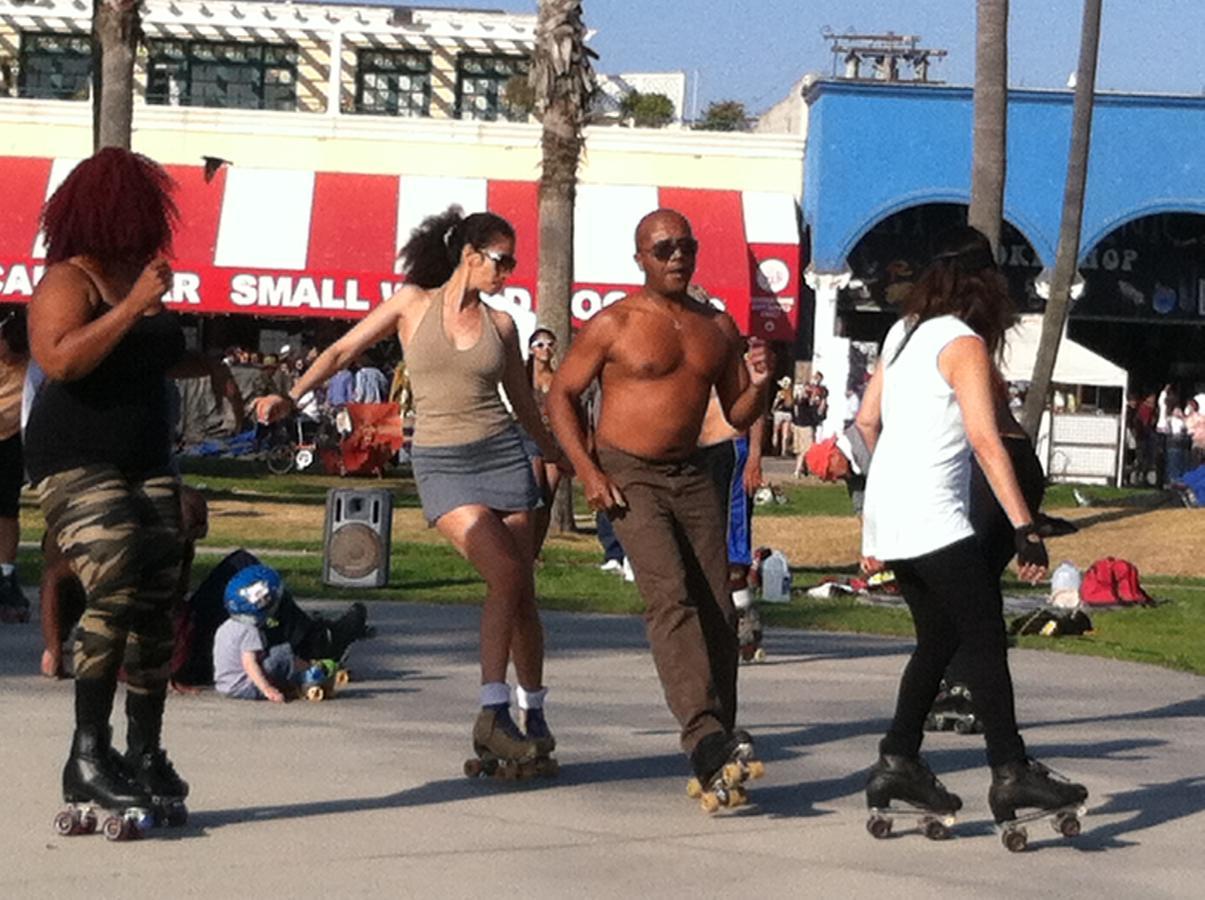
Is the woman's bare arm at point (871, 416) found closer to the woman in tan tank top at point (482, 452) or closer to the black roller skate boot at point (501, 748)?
the woman in tan tank top at point (482, 452)

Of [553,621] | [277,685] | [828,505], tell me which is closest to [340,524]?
[553,621]

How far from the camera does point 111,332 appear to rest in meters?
6.69

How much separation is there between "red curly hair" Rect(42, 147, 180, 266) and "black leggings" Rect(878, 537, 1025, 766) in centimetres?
233

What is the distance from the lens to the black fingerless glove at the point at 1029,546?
7.24m

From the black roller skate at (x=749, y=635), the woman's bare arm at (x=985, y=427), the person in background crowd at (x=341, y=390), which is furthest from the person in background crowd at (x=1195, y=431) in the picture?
the woman's bare arm at (x=985, y=427)

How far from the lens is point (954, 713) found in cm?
994

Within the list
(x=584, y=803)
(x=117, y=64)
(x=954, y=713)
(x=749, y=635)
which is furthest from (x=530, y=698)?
(x=117, y=64)

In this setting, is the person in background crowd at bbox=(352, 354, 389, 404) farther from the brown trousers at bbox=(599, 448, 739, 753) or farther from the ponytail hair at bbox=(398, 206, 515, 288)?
the brown trousers at bbox=(599, 448, 739, 753)

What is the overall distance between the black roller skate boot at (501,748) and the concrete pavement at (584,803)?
0.06 metres

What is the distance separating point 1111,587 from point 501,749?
916cm

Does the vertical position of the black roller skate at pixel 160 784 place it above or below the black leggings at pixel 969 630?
below

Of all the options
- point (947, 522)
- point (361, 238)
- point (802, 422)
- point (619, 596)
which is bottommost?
point (619, 596)

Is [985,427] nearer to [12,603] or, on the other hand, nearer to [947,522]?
[947,522]

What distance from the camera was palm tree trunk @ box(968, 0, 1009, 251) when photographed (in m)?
22.8
